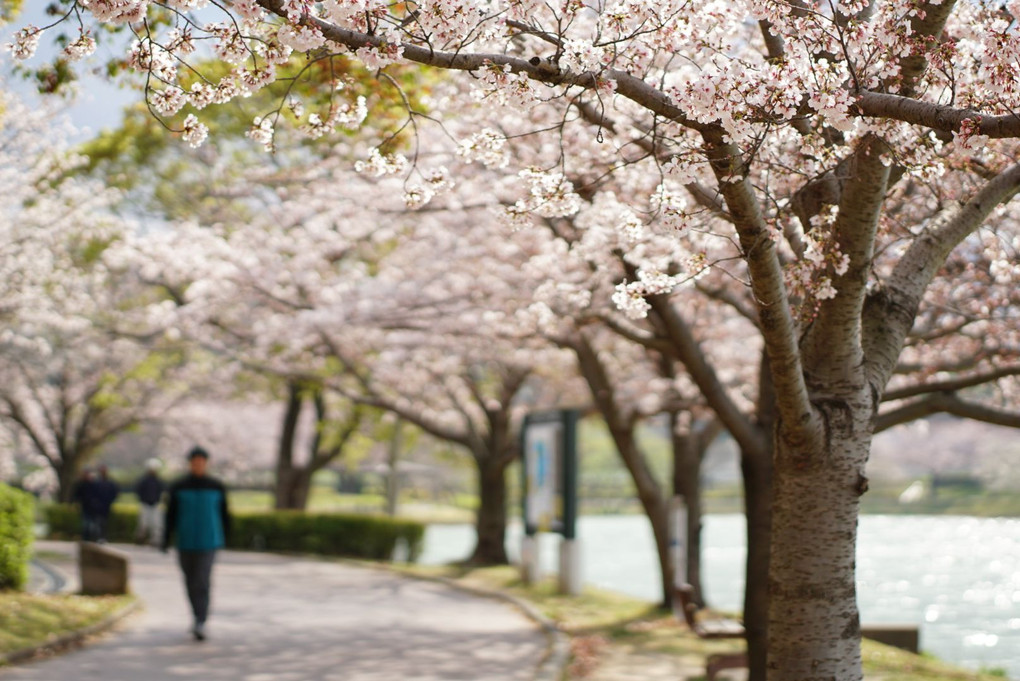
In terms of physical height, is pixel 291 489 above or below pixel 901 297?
below

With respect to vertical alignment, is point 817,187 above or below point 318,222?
below

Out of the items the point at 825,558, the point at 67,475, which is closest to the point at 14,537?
the point at 825,558

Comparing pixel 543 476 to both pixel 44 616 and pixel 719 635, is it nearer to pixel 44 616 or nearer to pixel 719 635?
pixel 719 635

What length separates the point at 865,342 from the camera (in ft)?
19.9

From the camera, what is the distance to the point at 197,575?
10.2 metres

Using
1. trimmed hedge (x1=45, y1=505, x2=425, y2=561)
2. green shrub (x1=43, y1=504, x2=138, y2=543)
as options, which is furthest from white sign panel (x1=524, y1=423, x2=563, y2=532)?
green shrub (x1=43, y1=504, x2=138, y2=543)

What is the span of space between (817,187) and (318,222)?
1191 cm

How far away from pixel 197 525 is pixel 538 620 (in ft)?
14.9

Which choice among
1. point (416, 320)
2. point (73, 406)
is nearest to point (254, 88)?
point (416, 320)

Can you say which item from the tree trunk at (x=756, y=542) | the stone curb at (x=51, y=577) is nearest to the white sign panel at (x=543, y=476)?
the stone curb at (x=51, y=577)

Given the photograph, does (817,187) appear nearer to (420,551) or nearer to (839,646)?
(839,646)

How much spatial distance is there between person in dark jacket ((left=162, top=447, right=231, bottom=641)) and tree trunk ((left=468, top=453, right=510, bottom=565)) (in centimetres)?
1183

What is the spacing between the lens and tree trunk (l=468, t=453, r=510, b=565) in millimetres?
21969

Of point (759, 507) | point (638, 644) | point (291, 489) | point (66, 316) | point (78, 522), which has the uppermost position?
point (66, 316)
